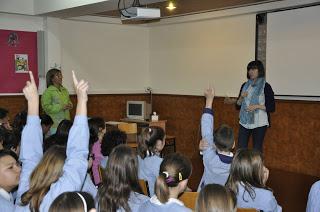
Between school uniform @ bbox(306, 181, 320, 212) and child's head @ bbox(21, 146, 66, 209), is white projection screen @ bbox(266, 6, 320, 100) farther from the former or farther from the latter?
child's head @ bbox(21, 146, 66, 209)

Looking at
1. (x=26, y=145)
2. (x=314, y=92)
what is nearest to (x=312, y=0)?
(x=314, y=92)

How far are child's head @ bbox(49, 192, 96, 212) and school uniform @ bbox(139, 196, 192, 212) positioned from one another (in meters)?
0.62

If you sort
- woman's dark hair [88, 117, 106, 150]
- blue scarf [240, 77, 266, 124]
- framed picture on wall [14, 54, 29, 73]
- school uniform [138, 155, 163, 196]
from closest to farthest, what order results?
school uniform [138, 155, 163, 196] → woman's dark hair [88, 117, 106, 150] → blue scarf [240, 77, 266, 124] → framed picture on wall [14, 54, 29, 73]

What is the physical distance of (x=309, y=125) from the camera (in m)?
5.59

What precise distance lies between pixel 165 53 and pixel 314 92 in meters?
3.21

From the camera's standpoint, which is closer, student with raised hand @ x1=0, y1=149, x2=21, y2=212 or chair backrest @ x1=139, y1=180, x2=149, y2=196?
student with raised hand @ x1=0, y1=149, x2=21, y2=212

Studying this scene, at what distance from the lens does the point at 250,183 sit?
7.85 ft

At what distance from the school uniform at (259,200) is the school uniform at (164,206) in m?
0.50

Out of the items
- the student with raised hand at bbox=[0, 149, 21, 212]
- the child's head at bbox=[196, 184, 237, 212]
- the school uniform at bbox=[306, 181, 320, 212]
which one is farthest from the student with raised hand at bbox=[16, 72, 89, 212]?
the school uniform at bbox=[306, 181, 320, 212]

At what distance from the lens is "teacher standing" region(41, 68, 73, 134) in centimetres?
530

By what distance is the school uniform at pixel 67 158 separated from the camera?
5.42 ft

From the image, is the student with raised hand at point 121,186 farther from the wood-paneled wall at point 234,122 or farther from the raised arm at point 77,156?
the wood-paneled wall at point 234,122

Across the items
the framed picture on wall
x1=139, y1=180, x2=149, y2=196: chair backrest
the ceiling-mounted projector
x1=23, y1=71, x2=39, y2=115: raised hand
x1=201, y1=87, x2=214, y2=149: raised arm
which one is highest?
the ceiling-mounted projector

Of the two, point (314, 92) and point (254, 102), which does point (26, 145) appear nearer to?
point (254, 102)
